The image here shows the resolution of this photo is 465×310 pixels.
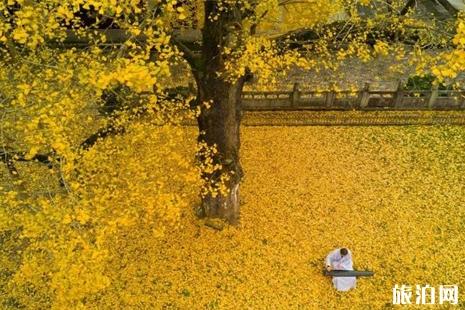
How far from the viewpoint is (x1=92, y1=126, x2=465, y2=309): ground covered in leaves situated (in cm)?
1111

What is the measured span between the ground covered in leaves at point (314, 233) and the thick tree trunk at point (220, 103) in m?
0.95

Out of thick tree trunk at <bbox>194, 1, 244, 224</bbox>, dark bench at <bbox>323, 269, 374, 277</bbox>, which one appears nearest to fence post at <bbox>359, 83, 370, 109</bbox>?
thick tree trunk at <bbox>194, 1, 244, 224</bbox>

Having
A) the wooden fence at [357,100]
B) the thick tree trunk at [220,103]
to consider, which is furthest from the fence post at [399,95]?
the thick tree trunk at [220,103]

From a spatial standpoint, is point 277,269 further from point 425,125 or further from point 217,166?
point 425,125

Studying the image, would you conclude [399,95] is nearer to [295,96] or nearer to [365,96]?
[365,96]

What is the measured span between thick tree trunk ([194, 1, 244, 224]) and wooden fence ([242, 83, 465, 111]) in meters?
4.77

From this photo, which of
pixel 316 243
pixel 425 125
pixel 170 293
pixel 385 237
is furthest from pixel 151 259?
pixel 425 125

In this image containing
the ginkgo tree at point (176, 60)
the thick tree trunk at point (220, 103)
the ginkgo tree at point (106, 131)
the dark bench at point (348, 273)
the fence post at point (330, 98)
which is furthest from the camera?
the fence post at point (330, 98)

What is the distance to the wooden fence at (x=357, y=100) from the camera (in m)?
15.5

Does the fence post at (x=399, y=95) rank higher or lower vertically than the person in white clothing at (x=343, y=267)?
higher

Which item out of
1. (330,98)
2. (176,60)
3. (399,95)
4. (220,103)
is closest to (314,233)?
(220,103)

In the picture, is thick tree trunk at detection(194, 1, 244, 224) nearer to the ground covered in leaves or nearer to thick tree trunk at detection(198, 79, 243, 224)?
thick tree trunk at detection(198, 79, 243, 224)

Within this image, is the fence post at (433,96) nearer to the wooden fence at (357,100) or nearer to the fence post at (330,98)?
the wooden fence at (357,100)

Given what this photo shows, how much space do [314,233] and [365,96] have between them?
232 inches
